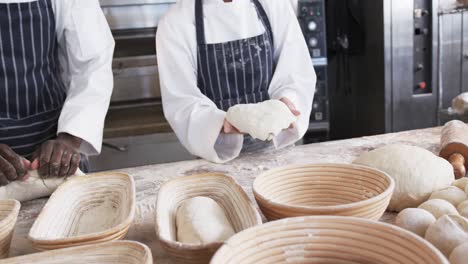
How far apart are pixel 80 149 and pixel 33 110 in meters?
0.19

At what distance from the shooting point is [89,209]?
957 mm

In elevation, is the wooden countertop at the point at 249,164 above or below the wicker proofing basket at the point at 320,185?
below

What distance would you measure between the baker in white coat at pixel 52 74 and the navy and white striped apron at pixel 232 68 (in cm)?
33

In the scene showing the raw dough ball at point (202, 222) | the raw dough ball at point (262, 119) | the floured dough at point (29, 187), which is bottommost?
the floured dough at point (29, 187)

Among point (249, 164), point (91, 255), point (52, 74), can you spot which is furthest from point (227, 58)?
point (91, 255)

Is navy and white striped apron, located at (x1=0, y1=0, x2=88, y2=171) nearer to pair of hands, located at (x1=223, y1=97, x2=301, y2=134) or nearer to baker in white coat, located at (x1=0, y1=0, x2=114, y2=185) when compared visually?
baker in white coat, located at (x1=0, y1=0, x2=114, y2=185)

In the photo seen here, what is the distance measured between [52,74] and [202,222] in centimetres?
97

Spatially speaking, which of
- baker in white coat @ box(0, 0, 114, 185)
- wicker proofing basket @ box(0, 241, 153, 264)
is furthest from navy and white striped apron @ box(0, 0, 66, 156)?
wicker proofing basket @ box(0, 241, 153, 264)

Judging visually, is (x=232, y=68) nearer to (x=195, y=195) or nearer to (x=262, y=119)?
(x=262, y=119)

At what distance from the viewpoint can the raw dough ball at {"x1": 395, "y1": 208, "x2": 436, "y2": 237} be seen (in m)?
0.73

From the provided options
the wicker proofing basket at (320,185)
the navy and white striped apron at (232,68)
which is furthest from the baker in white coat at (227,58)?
the wicker proofing basket at (320,185)

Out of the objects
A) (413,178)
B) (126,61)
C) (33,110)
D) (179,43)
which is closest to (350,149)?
(413,178)

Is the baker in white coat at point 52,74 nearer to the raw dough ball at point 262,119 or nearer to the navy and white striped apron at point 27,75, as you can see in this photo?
the navy and white striped apron at point 27,75

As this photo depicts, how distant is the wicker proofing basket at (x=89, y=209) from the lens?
2.56 feet
